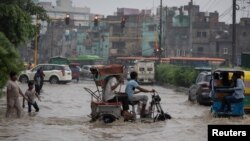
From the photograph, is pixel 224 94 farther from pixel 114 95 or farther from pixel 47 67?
pixel 47 67

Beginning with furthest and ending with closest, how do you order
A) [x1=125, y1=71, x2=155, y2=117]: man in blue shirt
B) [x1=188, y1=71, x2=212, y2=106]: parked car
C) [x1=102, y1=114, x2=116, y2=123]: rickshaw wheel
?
[x1=188, y1=71, x2=212, y2=106]: parked car, [x1=125, y1=71, x2=155, y2=117]: man in blue shirt, [x1=102, y1=114, x2=116, y2=123]: rickshaw wheel

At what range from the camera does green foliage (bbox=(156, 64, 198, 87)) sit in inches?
1696

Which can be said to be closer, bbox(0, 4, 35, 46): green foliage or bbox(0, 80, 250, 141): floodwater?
bbox(0, 80, 250, 141): floodwater

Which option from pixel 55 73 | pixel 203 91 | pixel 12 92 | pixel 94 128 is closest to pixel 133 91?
pixel 94 128

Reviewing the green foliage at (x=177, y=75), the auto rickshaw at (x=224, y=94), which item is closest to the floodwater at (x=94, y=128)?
the auto rickshaw at (x=224, y=94)

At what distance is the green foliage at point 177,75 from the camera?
43.1 m

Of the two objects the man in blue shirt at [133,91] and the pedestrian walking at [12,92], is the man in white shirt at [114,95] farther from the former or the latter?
the pedestrian walking at [12,92]

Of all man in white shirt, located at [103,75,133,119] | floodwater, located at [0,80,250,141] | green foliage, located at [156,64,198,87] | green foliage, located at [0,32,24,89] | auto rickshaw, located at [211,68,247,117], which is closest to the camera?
floodwater, located at [0,80,250,141]

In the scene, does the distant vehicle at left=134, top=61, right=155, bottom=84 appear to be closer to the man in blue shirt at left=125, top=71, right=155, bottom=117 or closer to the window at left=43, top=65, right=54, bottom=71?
the window at left=43, top=65, right=54, bottom=71

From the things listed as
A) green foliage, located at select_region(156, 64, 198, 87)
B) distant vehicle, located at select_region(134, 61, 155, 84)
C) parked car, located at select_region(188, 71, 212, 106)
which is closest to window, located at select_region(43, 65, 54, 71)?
green foliage, located at select_region(156, 64, 198, 87)

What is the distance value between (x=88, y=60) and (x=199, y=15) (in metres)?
26.0

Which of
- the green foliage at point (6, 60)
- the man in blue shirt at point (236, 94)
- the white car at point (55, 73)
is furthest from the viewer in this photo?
the white car at point (55, 73)

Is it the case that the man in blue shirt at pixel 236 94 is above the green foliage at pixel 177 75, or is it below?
above

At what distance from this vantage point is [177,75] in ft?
157
